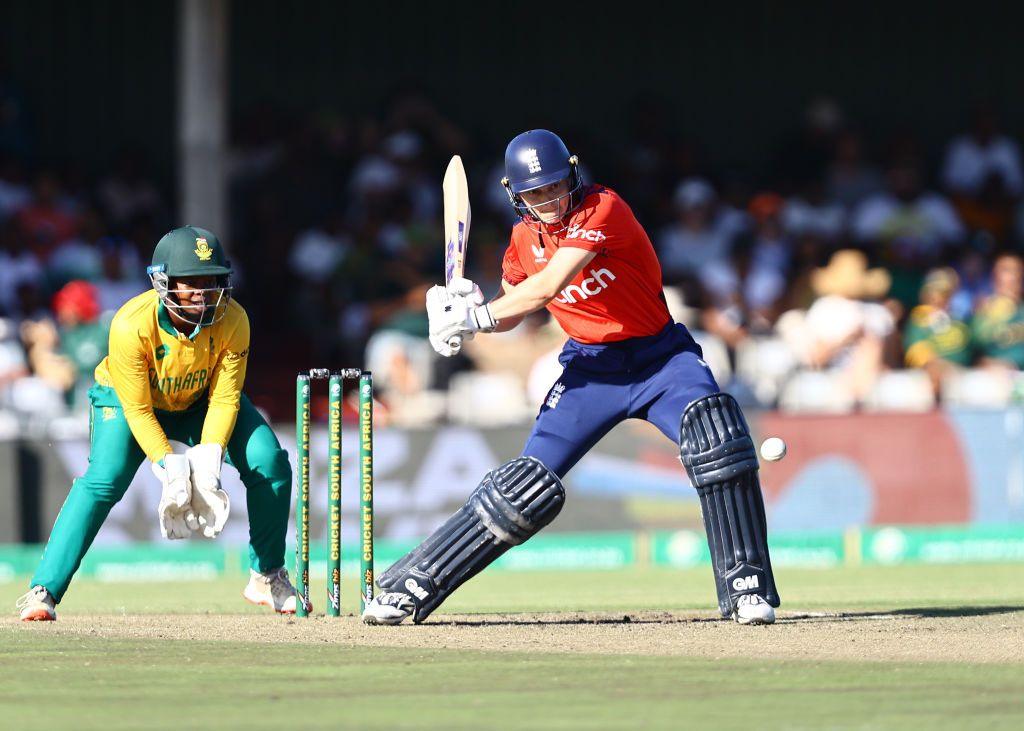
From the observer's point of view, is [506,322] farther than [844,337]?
No

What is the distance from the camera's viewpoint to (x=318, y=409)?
1275cm

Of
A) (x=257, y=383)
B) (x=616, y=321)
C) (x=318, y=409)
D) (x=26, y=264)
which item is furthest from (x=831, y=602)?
(x=26, y=264)

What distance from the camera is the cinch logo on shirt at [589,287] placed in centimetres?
647

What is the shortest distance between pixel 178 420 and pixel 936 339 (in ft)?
24.9

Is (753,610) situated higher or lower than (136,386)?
lower

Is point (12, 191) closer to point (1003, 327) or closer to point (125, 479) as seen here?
point (1003, 327)

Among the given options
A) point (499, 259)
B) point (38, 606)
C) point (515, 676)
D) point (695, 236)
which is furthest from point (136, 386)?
point (695, 236)

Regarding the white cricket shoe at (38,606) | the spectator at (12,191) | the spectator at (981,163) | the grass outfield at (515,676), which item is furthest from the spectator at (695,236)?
the white cricket shoe at (38,606)

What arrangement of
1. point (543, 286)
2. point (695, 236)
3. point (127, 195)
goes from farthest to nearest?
1. point (127, 195)
2. point (695, 236)
3. point (543, 286)

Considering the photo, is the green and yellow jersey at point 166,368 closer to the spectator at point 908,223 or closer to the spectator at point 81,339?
the spectator at point 81,339

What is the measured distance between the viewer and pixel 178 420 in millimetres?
6977

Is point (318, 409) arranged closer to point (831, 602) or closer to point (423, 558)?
point (831, 602)

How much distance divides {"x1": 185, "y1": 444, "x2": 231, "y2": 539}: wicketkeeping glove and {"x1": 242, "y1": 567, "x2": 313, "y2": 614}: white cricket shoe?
472 mm

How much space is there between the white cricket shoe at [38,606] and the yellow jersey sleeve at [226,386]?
0.84 m
